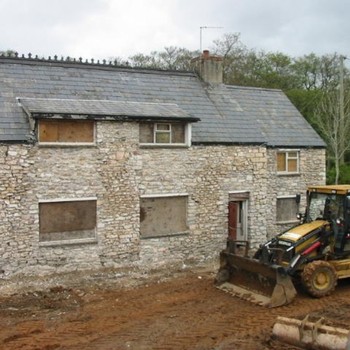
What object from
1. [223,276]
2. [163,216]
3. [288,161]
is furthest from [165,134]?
[288,161]

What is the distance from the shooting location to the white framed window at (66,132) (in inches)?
606

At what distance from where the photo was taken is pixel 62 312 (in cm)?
1194

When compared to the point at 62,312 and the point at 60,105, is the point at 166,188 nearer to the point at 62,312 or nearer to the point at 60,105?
the point at 60,105

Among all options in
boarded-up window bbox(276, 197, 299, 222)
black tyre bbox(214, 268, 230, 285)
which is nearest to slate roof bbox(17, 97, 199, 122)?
black tyre bbox(214, 268, 230, 285)

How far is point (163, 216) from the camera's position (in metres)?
17.4

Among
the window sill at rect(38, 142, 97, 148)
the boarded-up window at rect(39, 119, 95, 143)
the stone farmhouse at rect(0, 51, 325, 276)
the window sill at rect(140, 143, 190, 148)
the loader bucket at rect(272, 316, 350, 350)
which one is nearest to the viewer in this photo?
the loader bucket at rect(272, 316, 350, 350)

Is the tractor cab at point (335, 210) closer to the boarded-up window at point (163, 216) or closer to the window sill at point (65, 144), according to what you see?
the boarded-up window at point (163, 216)

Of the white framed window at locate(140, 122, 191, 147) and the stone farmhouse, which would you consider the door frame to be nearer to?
the stone farmhouse

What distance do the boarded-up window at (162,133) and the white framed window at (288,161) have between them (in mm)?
5569

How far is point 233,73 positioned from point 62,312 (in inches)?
1265

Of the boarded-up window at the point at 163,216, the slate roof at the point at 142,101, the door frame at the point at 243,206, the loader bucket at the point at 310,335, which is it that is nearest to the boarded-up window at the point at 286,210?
the slate roof at the point at 142,101

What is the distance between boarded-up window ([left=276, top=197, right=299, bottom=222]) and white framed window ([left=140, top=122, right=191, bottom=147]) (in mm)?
6214

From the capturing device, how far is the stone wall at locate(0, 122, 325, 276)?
49.0 feet

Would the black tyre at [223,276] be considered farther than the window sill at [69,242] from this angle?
No
